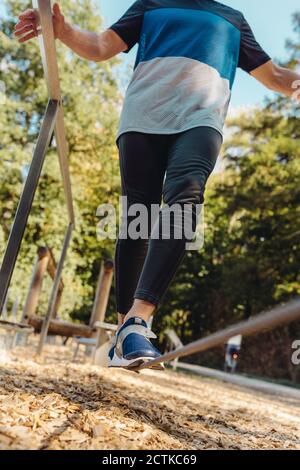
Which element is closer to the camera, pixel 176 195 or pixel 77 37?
pixel 176 195

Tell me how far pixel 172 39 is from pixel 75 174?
13825 mm

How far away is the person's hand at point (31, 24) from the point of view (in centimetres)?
145

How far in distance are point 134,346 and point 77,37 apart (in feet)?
3.28

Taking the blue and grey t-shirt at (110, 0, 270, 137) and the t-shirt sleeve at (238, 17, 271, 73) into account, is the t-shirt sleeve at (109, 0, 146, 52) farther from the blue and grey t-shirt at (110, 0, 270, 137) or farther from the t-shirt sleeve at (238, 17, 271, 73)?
the t-shirt sleeve at (238, 17, 271, 73)

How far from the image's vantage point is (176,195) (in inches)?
51.3

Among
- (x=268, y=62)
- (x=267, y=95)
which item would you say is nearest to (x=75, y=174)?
(x=267, y=95)

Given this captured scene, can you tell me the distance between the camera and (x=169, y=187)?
4.39 feet

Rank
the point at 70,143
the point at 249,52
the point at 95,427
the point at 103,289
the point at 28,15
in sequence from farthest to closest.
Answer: the point at 70,143
the point at 103,289
the point at 249,52
the point at 28,15
the point at 95,427

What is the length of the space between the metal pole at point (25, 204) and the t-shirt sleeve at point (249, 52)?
2.16ft

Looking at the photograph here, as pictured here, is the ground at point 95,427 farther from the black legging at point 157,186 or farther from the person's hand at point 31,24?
the person's hand at point 31,24

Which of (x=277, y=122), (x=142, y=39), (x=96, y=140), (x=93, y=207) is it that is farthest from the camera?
(x=93, y=207)

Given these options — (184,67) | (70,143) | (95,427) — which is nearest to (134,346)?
Answer: (95,427)

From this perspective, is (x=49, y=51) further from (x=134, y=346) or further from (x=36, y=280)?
(x=36, y=280)

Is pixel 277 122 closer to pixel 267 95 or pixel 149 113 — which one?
pixel 267 95
